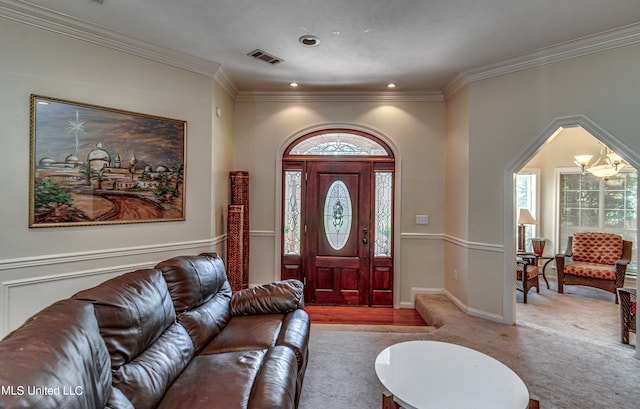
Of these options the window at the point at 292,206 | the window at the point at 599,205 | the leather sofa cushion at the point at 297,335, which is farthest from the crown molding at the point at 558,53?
the leather sofa cushion at the point at 297,335

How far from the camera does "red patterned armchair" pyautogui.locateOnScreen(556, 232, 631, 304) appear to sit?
4.40m

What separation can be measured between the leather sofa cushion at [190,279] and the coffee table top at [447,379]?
4.55ft

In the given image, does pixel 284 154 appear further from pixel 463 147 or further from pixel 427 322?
pixel 427 322

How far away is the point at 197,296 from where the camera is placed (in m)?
2.26

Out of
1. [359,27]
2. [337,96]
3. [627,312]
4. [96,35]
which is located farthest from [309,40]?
[627,312]

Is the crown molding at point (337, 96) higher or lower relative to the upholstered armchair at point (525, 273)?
higher

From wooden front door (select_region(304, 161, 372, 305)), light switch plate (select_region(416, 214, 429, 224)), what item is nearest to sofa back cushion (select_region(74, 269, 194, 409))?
wooden front door (select_region(304, 161, 372, 305))

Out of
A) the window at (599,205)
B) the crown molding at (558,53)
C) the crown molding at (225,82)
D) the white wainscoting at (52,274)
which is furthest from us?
the window at (599,205)

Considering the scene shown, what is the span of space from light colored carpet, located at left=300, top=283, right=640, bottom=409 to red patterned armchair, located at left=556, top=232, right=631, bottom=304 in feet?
1.32

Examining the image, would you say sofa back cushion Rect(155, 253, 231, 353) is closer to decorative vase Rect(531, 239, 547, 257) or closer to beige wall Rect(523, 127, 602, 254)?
decorative vase Rect(531, 239, 547, 257)

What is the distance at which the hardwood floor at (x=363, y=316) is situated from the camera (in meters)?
3.93

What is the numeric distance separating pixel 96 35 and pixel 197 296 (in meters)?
2.59

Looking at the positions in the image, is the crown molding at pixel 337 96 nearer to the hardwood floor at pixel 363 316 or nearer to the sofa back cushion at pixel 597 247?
the hardwood floor at pixel 363 316

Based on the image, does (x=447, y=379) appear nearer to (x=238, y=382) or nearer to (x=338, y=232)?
(x=238, y=382)
